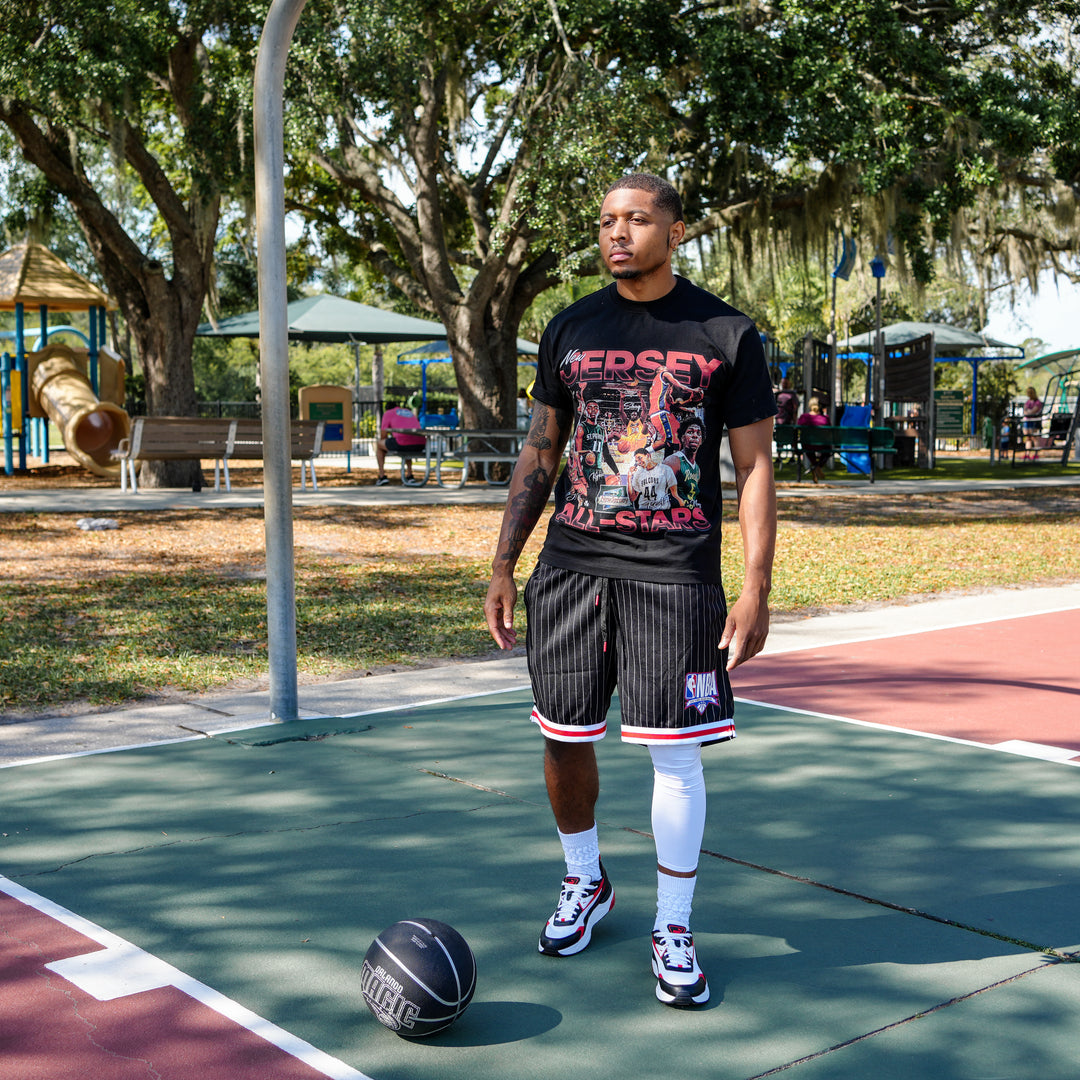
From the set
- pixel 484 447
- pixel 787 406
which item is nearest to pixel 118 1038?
pixel 484 447

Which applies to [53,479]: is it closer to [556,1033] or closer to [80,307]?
[80,307]

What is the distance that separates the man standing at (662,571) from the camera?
3.11 meters

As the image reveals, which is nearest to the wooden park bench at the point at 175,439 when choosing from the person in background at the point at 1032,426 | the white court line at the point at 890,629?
the white court line at the point at 890,629

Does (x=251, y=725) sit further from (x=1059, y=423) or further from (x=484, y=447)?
(x=1059, y=423)

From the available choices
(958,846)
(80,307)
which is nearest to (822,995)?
(958,846)

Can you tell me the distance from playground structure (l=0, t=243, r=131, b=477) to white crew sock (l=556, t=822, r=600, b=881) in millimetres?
18281

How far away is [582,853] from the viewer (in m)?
3.44

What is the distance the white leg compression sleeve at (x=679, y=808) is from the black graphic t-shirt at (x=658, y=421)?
0.44 meters

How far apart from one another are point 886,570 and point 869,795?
20.8ft

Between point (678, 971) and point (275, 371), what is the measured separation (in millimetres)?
3564

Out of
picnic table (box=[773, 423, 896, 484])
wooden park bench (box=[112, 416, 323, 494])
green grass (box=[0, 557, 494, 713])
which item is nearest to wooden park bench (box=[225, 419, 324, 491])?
wooden park bench (box=[112, 416, 323, 494])

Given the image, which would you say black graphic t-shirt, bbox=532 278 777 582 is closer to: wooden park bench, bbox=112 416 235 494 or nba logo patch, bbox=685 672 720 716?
nba logo patch, bbox=685 672 720 716

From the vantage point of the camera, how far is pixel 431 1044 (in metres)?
2.91

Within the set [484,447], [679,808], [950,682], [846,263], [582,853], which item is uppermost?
[846,263]
